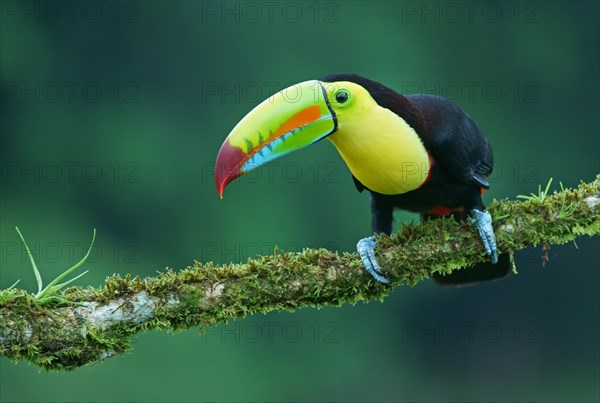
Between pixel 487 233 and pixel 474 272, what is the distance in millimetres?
747

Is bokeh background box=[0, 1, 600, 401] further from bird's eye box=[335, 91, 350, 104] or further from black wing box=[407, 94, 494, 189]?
bird's eye box=[335, 91, 350, 104]

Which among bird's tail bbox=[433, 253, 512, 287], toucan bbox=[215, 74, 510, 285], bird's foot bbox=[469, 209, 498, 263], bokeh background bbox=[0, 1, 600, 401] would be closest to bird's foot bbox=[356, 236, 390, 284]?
toucan bbox=[215, 74, 510, 285]

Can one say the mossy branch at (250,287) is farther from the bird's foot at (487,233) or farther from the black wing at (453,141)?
the black wing at (453,141)

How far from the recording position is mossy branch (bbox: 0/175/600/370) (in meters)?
3.16

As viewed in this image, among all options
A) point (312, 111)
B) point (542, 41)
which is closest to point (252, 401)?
point (542, 41)

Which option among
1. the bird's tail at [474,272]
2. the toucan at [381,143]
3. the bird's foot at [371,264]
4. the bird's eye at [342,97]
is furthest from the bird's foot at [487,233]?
the bird's eye at [342,97]

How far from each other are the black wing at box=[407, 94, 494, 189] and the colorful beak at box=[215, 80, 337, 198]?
465mm

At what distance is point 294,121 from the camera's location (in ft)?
12.1

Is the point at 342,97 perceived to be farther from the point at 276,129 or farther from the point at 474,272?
the point at 474,272

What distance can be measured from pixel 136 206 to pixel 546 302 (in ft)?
15.2

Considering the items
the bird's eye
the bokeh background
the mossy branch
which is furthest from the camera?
the bokeh background


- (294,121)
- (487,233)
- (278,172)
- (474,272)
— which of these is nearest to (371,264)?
(487,233)

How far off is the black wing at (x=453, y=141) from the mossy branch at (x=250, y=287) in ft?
0.89

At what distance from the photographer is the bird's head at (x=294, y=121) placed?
143 inches
